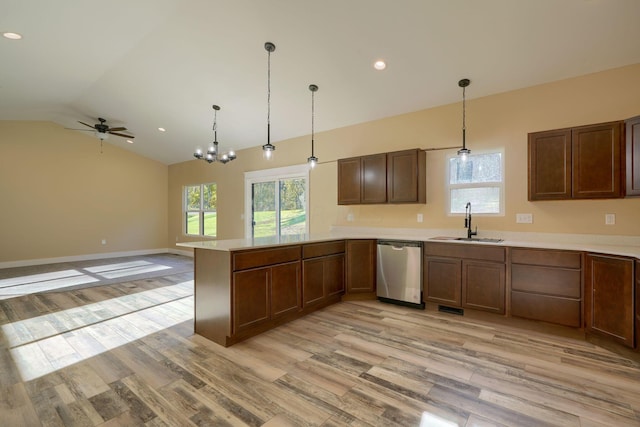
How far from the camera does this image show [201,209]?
26.8 ft

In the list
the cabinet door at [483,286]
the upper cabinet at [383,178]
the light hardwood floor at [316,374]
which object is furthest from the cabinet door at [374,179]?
the light hardwood floor at [316,374]

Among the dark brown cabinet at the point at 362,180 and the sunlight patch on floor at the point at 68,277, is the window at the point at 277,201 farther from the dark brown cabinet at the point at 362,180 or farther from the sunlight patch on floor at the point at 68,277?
the sunlight patch on floor at the point at 68,277

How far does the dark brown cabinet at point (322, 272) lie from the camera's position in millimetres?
3572

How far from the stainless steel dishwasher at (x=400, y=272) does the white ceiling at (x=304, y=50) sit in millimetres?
2052

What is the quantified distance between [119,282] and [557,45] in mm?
6989

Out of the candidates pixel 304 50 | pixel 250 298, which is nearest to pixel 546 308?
pixel 250 298

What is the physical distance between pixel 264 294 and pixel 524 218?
10.6ft

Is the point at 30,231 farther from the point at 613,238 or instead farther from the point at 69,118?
the point at 613,238

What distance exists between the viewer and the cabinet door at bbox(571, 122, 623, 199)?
113 inches

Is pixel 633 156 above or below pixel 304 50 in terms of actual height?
below

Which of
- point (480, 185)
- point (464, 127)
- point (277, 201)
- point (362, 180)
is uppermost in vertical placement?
point (464, 127)

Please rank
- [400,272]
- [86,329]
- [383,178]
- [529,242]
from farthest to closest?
[383,178]
[400,272]
[529,242]
[86,329]

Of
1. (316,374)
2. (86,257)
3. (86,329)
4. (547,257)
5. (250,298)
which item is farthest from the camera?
(86,257)

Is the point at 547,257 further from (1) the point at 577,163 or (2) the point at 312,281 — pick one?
(2) the point at 312,281
